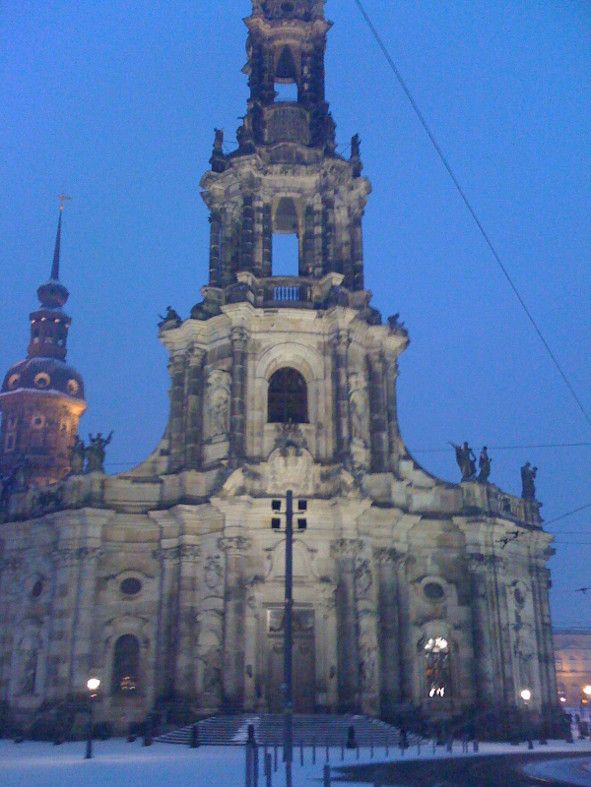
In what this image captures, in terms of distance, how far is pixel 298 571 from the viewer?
39938 millimetres

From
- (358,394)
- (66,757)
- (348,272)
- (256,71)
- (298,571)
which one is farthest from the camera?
(256,71)

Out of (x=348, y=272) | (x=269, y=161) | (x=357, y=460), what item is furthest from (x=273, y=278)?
(x=357, y=460)

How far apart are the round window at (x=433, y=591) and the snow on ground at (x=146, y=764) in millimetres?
7337

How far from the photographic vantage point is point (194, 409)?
4366 centimetres

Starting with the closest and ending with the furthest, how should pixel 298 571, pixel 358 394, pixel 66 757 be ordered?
pixel 66 757, pixel 298 571, pixel 358 394

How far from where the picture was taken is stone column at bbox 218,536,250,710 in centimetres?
3725

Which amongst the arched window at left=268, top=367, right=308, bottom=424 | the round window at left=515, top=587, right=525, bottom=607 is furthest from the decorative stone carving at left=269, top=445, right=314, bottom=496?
the round window at left=515, top=587, right=525, bottom=607

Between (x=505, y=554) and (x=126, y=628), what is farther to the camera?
(x=505, y=554)

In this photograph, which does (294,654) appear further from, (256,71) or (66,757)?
(256,71)

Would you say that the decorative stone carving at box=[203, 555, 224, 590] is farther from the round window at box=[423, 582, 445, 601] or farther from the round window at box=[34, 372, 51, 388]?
the round window at box=[34, 372, 51, 388]

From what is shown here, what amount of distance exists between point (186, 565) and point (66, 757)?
39.9ft

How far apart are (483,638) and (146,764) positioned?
20.3m

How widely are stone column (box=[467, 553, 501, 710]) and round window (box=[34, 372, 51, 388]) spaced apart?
1858 inches

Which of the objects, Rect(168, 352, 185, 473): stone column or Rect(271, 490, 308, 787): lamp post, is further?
Rect(168, 352, 185, 473): stone column
